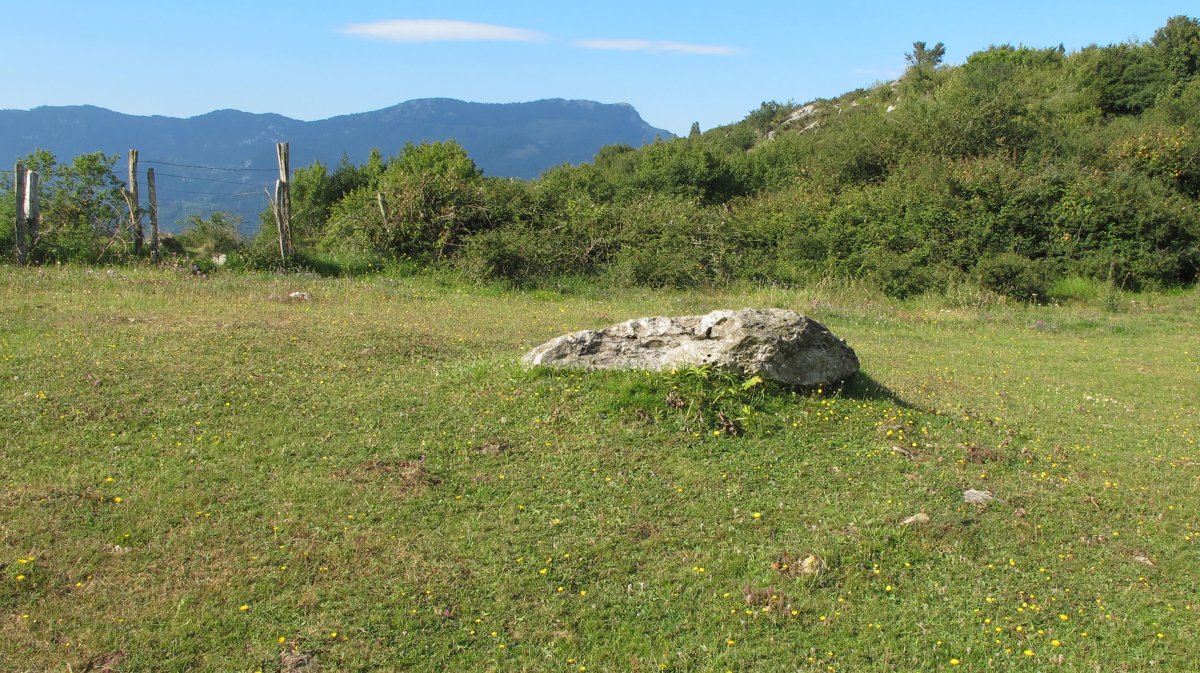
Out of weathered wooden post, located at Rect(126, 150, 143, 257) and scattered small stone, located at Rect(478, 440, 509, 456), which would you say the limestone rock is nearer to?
scattered small stone, located at Rect(478, 440, 509, 456)

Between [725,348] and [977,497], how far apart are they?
259 centimetres

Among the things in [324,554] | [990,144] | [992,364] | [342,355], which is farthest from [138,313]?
[990,144]

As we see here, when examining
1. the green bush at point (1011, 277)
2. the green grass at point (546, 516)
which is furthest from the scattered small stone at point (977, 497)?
the green bush at point (1011, 277)

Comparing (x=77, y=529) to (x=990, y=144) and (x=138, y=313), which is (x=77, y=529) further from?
(x=990, y=144)

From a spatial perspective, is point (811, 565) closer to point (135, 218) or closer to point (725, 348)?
point (725, 348)

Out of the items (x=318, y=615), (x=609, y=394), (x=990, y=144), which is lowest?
(x=318, y=615)

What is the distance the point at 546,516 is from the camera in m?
5.73

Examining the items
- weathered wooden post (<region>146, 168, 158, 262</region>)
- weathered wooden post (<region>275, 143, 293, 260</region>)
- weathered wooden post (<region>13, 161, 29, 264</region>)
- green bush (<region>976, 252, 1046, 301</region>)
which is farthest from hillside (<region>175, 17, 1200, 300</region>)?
weathered wooden post (<region>13, 161, 29, 264</region>)

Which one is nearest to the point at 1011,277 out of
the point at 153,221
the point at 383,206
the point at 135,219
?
the point at 383,206

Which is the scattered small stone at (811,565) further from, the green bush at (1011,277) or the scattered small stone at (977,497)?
the green bush at (1011,277)

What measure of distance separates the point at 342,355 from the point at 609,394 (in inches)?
140

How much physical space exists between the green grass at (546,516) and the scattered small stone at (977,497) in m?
0.10

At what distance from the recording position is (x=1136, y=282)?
18.9 m

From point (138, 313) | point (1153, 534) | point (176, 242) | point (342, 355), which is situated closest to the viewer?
point (1153, 534)
